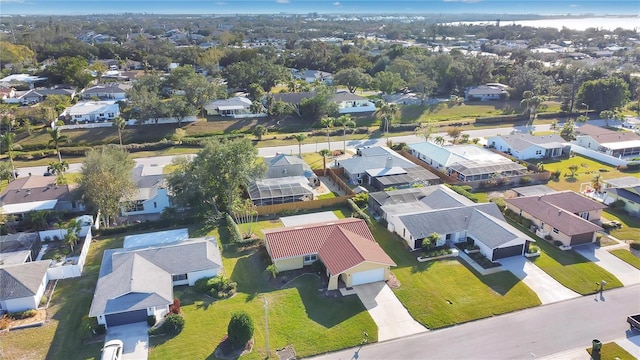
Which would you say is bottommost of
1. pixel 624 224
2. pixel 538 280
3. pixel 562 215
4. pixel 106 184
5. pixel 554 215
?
pixel 538 280

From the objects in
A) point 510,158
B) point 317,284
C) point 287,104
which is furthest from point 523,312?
point 287,104

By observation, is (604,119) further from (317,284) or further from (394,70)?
(317,284)

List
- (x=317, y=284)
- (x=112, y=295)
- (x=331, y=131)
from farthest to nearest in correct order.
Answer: (x=331, y=131) → (x=317, y=284) → (x=112, y=295)

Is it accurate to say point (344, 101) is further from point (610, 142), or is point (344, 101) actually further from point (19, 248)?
point (19, 248)

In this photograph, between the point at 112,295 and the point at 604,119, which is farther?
the point at 604,119

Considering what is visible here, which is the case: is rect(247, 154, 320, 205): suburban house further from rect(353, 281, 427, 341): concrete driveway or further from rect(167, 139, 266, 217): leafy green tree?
rect(353, 281, 427, 341): concrete driveway

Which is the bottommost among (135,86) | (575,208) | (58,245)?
(58,245)

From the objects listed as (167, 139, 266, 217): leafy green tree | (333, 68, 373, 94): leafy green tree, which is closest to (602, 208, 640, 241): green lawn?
(167, 139, 266, 217): leafy green tree

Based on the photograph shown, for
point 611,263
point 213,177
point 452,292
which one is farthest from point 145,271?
point 611,263
